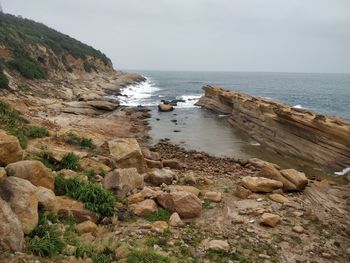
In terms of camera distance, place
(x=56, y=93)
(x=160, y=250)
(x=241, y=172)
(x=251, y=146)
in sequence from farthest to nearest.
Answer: (x=56, y=93) < (x=251, y=146) < (x=241, y=172) < (x=160, y=250)

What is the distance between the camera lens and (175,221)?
30.1 ft

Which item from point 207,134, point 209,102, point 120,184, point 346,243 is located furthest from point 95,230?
point 209,102

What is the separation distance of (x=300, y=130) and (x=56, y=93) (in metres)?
24.3

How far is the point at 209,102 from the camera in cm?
4375

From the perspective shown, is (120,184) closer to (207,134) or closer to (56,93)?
(207,134)

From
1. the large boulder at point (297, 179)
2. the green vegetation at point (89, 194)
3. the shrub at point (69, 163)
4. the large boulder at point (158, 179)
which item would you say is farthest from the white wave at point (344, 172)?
the shrub at point (69, 163)

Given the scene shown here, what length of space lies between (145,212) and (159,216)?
1.36ft

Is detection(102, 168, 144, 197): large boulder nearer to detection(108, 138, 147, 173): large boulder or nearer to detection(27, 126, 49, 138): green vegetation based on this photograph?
detection(108, 138, 147, 173): large boulder

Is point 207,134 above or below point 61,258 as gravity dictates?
below

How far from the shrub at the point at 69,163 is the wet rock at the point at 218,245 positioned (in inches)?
218

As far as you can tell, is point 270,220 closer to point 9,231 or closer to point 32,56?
point 9,231

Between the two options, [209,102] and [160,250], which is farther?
[209,102]

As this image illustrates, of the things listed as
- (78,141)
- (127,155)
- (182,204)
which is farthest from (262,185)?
(78,141)

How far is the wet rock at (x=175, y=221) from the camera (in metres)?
9.12
